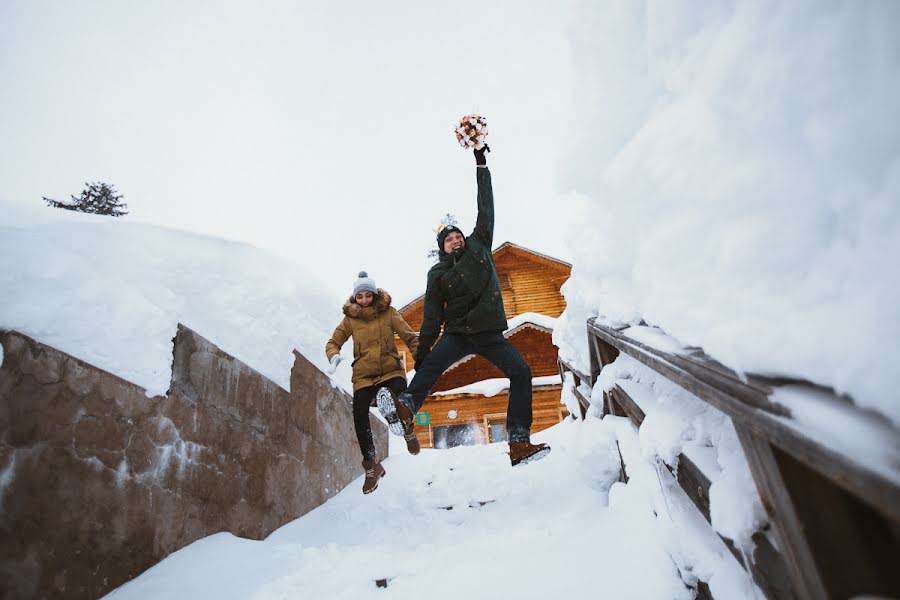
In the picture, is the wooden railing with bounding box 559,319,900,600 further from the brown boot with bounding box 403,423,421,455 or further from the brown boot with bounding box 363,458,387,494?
the brown boot with bounding box 363,458,387,494

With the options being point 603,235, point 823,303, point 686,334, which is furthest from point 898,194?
point 603,235

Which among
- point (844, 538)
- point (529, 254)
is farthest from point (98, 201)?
point (844, 538)

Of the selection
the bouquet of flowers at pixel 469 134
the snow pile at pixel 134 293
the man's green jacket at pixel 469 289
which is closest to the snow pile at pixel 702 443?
the man's green jacket at pixel 469 289

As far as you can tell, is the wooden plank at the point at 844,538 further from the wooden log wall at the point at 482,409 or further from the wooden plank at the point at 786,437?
the wooden log wall at the point at 482,409

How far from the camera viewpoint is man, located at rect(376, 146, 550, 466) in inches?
125

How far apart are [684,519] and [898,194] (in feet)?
4.89

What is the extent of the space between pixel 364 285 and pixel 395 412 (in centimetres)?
133

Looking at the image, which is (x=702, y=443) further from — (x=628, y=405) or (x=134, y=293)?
(x=134, y=293)

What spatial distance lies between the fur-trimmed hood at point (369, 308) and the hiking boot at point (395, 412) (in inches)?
32.5

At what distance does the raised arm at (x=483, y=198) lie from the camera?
3350 mm

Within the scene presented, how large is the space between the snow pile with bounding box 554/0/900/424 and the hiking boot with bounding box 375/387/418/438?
1.94 metres

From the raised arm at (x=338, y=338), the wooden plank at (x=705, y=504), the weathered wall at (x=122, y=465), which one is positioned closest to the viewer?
the wooden plank at (x=705, y=504)

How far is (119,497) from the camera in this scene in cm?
226

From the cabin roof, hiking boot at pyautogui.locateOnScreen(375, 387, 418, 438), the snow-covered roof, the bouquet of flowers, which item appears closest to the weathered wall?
hiking boot at pyautogui.locateOnScreen(375, 387, 418, 438)
